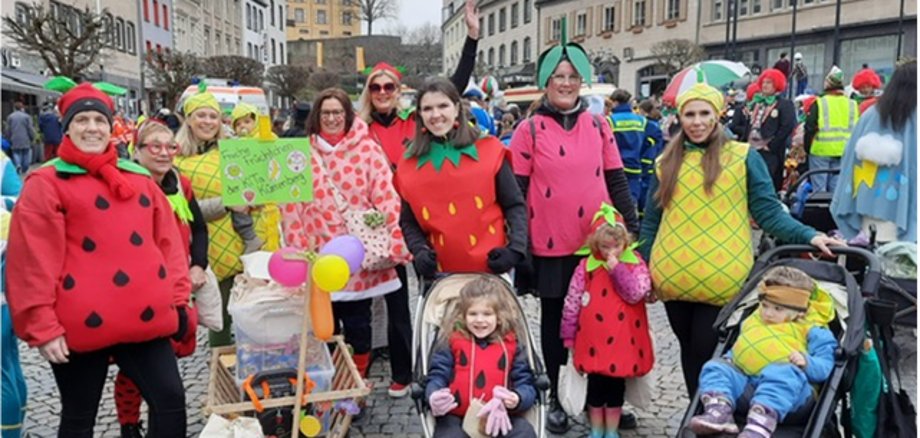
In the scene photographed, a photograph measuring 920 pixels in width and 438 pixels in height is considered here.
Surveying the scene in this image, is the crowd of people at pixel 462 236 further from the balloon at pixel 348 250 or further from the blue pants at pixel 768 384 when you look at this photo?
the balloon at pixel 348 250

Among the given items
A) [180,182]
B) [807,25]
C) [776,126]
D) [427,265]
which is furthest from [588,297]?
[807,25]

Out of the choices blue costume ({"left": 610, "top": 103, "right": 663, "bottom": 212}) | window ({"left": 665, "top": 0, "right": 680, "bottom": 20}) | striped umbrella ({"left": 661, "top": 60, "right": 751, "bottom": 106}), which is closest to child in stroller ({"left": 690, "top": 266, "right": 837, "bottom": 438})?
blue costume ({"left": 610, "top": 103, "right": 663, "bottom": 212})

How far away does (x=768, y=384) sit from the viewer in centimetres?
273

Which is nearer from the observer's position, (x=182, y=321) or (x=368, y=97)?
(x=182, y=321)

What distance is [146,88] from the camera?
113 ft

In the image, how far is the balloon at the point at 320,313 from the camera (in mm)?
3211

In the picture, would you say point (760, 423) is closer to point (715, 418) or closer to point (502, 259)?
point (715, 418)

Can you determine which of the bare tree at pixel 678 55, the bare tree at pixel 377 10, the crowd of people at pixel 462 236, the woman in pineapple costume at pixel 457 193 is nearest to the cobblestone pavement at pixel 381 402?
the crowd of people at pixel 462 236

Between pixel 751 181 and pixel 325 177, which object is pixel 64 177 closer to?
pixel 325 177

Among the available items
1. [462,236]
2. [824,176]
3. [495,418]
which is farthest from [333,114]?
[824,176]

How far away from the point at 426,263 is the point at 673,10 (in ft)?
127

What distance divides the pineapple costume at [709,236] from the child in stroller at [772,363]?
0.23 meters

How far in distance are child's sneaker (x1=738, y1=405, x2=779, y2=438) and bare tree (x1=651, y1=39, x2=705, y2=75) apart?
103 feet

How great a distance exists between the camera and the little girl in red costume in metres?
3.51
